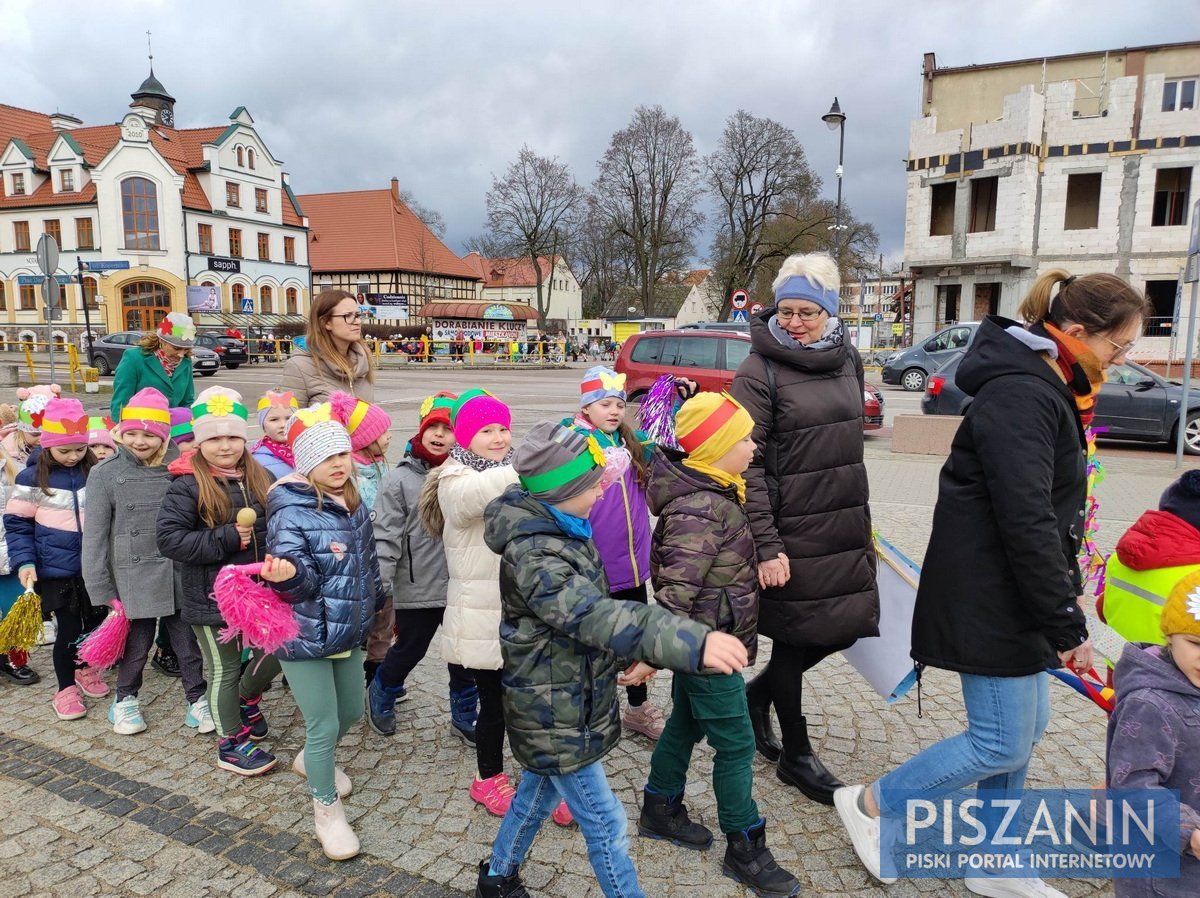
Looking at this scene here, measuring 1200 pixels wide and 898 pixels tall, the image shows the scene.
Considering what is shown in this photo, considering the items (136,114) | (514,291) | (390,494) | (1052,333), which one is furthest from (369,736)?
(514,291)

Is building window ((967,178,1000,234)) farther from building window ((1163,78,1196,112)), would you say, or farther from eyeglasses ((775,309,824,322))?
eyeglasses ((775,309,824,322))

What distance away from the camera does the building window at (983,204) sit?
30.6 metres

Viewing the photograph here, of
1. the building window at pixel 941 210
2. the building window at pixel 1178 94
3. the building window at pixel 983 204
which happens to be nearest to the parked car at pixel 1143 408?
the building window at pixel 983 204

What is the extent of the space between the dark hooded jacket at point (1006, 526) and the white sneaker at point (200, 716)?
10.7ft

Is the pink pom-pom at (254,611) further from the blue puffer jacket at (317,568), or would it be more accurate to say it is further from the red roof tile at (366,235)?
the red roof tile at (366,235)

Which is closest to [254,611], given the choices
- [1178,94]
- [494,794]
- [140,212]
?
[494,794]

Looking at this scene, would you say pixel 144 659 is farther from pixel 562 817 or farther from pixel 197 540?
pixel 562 817

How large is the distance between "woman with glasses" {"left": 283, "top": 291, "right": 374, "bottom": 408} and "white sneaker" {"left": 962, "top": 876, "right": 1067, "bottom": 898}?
3542 millimetres

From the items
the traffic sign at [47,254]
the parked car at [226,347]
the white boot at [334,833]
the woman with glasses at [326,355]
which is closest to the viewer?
the white boot at [334,833]

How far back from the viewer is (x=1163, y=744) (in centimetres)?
203

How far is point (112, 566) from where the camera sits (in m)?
3.83

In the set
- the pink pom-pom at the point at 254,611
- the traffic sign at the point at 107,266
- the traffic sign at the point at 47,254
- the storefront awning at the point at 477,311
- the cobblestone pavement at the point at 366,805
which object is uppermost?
the traffic sign at the point at 107,266

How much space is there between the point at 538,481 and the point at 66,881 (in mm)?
2288

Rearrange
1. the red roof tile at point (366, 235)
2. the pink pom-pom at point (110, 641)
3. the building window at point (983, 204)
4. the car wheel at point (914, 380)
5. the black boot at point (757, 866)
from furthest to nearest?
the red roof tile at point (366, 235), the building window at point (983, 204), the car wheel at point (914, 380), the pink pom-pom at point (110, 641), the black boot at point (757, 866)
